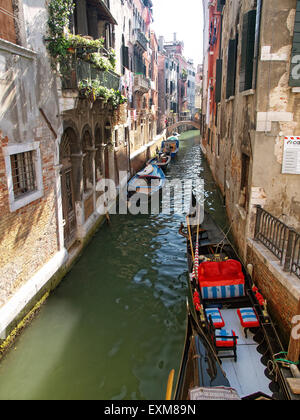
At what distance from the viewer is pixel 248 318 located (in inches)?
191

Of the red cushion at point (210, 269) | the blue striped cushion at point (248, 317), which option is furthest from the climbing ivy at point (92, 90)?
the blue striped cushion at point (248, 317)

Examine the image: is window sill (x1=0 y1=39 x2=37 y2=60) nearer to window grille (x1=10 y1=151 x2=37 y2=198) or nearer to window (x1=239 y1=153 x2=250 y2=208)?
window grille (x1=10 y1=151 x2=37 y2=198)

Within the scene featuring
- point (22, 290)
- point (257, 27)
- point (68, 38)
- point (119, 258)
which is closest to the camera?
point (22, 290)

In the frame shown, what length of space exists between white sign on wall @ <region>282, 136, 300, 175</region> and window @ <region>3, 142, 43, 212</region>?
433 cm

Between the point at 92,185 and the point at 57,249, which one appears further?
the point at 92,185

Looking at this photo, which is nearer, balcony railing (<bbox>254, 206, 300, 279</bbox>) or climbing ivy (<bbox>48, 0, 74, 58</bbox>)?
balcony railing (<bbox>254, 206, 300, 279</bbox>)

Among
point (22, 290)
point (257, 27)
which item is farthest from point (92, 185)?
point (257, 27)

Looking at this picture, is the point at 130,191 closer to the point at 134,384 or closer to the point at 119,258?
the point at 119,258

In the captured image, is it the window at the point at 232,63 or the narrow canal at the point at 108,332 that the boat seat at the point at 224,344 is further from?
the window at the point at 232,63

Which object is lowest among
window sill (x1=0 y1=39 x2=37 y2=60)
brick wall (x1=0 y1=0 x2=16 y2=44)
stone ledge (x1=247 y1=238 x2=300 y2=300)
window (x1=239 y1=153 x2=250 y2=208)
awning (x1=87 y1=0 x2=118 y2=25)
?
stone ledge (x1=247 y1=238 x2=300 y2=300)

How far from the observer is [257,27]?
232 inches

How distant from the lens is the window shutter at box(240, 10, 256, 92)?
6.37 m

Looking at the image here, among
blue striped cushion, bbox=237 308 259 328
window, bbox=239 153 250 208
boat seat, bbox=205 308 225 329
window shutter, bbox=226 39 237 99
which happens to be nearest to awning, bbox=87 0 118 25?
window shutter, bbox=226 39 237 99
